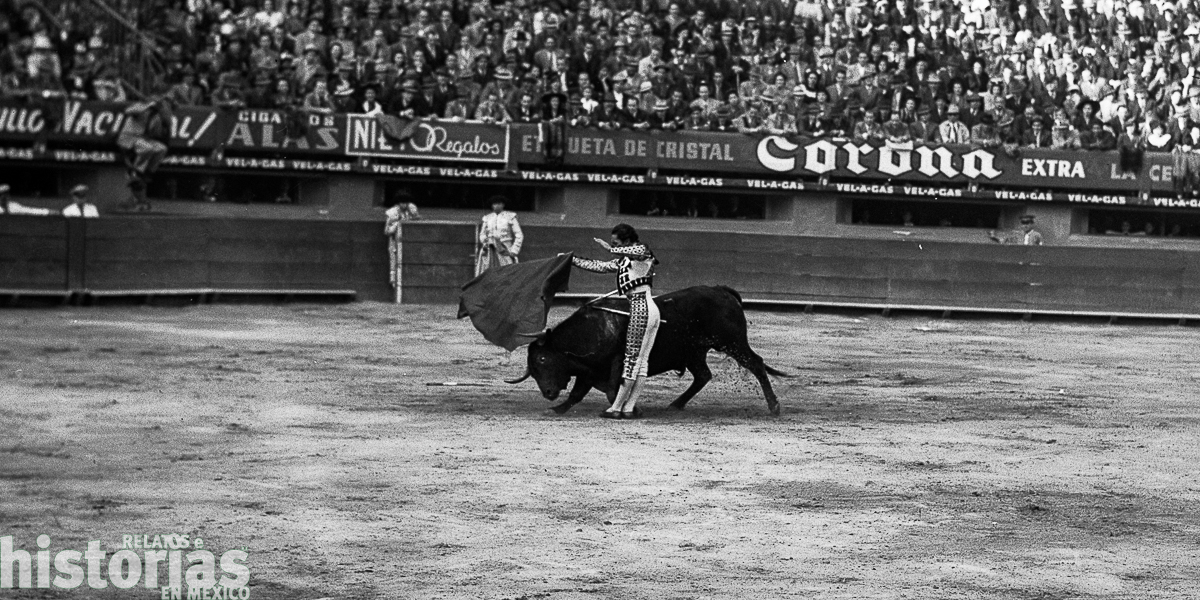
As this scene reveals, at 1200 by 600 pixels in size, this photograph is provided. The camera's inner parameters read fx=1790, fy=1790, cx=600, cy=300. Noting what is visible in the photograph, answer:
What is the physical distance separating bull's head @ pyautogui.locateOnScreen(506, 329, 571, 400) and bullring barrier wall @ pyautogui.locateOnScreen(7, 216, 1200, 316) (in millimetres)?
9171

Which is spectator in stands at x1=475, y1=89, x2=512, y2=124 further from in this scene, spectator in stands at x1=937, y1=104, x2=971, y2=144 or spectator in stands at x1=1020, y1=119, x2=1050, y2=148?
spectator in stands at x1=1020, y1=119, x2=1050, y2=148

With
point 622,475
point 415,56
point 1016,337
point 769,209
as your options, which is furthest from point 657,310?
point 769,209

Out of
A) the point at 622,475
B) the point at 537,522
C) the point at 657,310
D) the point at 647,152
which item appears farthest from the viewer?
the point at 647,152

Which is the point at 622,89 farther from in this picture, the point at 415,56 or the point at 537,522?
the point at 537,522

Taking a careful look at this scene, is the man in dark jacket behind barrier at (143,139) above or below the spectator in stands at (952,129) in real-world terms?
below

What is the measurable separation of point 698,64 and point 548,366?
13464 millimetres

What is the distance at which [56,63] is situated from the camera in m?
22.7

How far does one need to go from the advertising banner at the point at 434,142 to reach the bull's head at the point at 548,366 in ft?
40.5

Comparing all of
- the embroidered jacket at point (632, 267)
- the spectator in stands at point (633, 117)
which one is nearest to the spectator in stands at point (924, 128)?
the spectator in stands at point (633, 117)

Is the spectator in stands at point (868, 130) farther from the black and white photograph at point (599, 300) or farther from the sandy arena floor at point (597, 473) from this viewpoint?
the sandy arena floor at point (597, 473)

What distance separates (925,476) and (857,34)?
16.9 meters

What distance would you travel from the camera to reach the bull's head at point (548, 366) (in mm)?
12758

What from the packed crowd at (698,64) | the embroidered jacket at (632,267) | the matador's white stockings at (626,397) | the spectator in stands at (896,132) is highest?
the packed crowd at (698,64)

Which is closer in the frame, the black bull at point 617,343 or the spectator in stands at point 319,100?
the black bull at point 617,343
